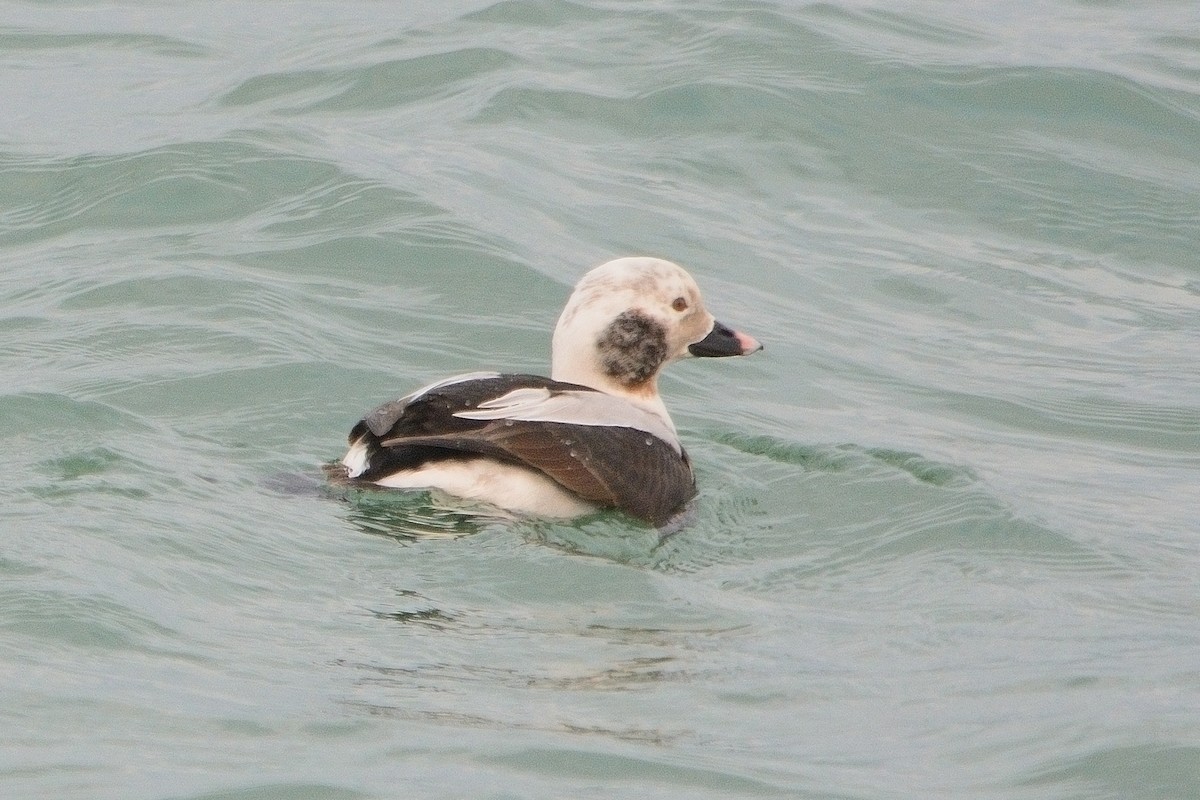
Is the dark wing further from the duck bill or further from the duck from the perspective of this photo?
the duck bill

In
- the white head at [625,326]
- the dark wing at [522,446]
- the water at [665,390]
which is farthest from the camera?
the white head at [625,326]

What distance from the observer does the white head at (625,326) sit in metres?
6.74

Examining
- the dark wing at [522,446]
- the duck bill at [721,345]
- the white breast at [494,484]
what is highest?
the duck bill at [721,345]

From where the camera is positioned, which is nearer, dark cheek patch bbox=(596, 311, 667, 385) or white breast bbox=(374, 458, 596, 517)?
white breast bbox=(374, 458, 596, 517)

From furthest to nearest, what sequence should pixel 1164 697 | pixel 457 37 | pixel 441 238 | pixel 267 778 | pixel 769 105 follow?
pixel 457 37, pixel 769 105, pixel 441 238, pixel 1164 697, pixel 267 778

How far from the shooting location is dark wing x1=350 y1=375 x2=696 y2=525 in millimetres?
5887

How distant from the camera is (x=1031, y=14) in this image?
1350 cm

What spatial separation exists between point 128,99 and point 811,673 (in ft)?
25.8

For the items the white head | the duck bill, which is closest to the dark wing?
the white head

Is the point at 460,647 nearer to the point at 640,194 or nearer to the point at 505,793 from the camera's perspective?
the point at 505,793

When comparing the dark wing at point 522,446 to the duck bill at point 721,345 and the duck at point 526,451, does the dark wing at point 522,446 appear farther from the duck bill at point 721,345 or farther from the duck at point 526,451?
the duck bill at point 721,345

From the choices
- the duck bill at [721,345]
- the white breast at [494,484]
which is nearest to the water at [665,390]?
the white breast at [494,484]

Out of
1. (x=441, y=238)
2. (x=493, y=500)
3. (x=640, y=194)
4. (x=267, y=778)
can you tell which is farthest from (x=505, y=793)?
(x=640, y=194)

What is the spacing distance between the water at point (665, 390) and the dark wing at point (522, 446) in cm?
15
